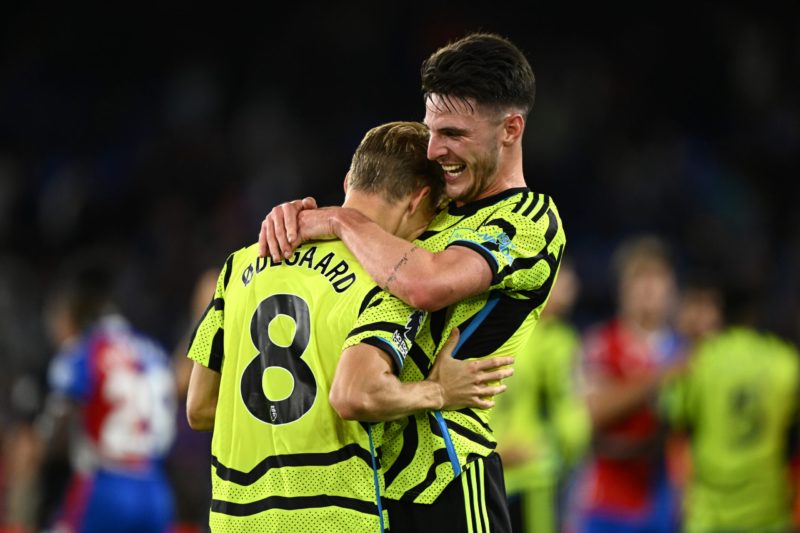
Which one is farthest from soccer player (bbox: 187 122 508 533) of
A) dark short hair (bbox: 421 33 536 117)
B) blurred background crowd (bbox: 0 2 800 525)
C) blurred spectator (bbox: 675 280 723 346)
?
blurred background crowd (bbox: 0 2 800 525)

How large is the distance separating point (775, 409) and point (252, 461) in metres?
5.17

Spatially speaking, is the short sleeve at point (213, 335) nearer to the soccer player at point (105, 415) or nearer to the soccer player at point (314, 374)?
the soccer player at point (314, 374)

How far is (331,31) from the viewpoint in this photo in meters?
17.0

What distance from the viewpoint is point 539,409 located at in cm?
820

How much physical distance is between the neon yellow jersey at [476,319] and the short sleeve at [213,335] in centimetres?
55

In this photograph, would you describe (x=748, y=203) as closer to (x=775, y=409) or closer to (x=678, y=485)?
(x=678, y=485)

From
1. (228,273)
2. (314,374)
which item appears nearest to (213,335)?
(228,273)

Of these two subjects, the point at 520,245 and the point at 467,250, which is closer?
the point at 467,250

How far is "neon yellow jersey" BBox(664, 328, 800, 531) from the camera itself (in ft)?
25.5

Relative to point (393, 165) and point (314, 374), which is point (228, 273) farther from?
point (393, 165)

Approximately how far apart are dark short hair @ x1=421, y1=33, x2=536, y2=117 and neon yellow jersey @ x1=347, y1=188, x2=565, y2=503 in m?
0.30

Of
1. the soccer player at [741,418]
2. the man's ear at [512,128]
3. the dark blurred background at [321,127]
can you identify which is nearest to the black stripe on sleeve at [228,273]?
the man's ear at [512,128]

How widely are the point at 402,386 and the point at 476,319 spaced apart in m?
0.34

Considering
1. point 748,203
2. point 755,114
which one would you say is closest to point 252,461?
point 748,203
